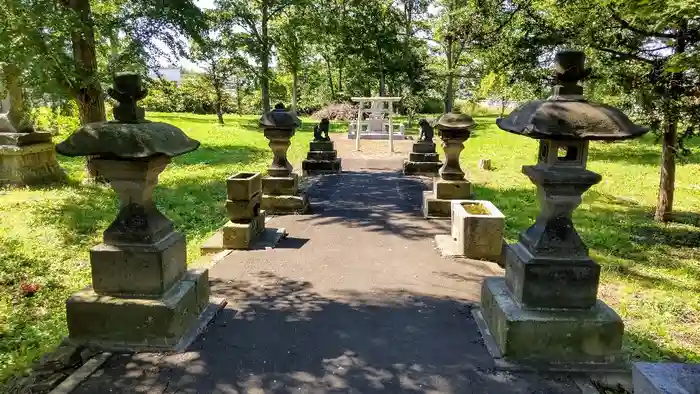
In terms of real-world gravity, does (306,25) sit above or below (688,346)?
above

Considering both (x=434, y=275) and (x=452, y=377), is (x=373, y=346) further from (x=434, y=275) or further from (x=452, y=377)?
(x=434, y=275)

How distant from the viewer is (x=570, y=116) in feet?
13.2

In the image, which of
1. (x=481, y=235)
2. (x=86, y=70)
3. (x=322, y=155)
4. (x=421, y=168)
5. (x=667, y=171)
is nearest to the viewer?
(x=481, y=235)

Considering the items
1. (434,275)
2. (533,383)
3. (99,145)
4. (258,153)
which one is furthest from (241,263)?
(258,153)

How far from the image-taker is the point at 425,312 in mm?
5273

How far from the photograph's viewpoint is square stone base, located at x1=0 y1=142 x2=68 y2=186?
12.4 m

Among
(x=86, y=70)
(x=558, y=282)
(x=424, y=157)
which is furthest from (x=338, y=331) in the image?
(x=424, y=157)

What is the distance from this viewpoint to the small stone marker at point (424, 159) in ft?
48.1

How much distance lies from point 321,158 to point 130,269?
1073 cm

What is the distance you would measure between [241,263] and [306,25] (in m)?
24.2

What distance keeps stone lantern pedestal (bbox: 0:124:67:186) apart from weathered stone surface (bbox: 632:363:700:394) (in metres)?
14.1

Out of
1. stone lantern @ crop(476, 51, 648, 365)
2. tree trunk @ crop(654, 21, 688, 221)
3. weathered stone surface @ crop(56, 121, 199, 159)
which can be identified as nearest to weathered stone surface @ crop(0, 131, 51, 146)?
weathered stone surface @ crop(56, 121, 199, 159)

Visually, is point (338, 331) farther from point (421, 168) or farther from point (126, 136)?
point (421, 168)

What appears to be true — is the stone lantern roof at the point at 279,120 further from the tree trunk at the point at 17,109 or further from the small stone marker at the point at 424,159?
the tree trunk at the point at 17,109
